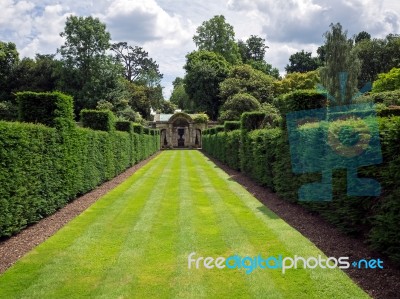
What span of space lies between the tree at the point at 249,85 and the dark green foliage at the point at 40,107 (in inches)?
1663

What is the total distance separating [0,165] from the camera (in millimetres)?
6949

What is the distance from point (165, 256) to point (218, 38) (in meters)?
74.2

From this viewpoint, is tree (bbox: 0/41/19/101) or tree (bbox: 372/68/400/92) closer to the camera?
tree (bbox: 372/68/400/92)

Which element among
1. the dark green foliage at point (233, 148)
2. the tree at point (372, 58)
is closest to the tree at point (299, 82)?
the tree at point (372, 58)

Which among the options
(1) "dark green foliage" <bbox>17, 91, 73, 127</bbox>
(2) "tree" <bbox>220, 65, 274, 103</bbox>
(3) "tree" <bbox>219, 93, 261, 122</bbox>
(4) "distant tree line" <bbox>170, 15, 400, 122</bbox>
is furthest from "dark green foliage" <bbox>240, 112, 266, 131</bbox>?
(2) "tree" <bbox>220, 65, 274, 103</bbox>

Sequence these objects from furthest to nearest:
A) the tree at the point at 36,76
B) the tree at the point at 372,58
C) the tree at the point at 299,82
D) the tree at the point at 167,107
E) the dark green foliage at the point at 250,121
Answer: the tree at the point at 167,107
the tree at the point at 36,76
the tree at the point at 372,58
the tree at the point at 299,82
the dark green foliage at the point at 250,121

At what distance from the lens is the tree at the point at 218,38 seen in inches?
2933

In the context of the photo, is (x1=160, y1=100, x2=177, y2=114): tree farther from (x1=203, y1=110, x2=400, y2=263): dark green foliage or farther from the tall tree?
(x1=203, y1=110, x2=400, y2=263): dark green foliage

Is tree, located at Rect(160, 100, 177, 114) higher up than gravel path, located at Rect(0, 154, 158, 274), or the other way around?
tree, located at Rect(160, 100, 177, 114)

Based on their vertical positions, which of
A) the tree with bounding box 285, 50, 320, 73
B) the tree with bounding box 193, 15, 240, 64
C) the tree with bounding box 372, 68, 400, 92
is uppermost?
the tree with bounding box 193, 15, 240, 64

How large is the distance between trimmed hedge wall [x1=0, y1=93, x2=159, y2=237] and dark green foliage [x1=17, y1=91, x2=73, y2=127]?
0.03m

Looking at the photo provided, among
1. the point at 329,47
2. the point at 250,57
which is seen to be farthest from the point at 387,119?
the point at 250,57

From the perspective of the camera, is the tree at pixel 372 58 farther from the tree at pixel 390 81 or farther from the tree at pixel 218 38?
the tree at pixel 218 38

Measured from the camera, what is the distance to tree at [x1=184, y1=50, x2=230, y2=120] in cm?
6481
